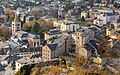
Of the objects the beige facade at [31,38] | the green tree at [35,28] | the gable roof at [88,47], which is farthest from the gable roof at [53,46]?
the green tree at [35,28]

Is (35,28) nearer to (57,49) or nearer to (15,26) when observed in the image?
(15,26)

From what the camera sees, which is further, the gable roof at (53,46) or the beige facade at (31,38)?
the beige facade at (31,38)

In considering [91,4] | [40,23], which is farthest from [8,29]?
[91,4]

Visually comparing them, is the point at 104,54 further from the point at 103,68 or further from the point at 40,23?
the point at 40,23

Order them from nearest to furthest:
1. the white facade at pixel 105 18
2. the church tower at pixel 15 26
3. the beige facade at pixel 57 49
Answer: the beige facade at pixel 57 49 < the church tower at pixel 15 26 < the white facade at pixel 105 18

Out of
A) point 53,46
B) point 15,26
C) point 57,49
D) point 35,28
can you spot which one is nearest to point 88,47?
point 57,49

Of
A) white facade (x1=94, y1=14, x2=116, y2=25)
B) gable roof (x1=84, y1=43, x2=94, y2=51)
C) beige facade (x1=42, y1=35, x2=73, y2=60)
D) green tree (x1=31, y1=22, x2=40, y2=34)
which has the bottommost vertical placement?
white facade (x1=94, y1=14, x2=116, y2=25)

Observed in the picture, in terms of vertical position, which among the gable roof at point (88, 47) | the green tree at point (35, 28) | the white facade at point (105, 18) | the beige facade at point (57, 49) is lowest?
the white facade at point (105, 18)

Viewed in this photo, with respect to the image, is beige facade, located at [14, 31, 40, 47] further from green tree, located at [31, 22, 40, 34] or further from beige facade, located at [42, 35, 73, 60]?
beige facade, located at [42, 35, 73, 60]

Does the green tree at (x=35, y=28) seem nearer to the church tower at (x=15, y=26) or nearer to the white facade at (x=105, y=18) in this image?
the church tower at (x=15, y=26)

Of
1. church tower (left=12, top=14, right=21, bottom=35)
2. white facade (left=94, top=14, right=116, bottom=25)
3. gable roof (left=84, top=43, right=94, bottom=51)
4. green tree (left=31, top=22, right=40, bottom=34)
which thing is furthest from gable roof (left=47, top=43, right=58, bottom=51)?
white facade (left=94, top=14, right=116, bottom=25)

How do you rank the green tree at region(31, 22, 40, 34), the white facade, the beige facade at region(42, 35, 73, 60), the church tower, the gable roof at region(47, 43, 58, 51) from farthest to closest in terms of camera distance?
the white facade, the green tree at region(31, 22, 40, 34), the church tower, the gable roof at region(47, 43, 58, 51), the beige facade at region(42, 35, 73, 60)
